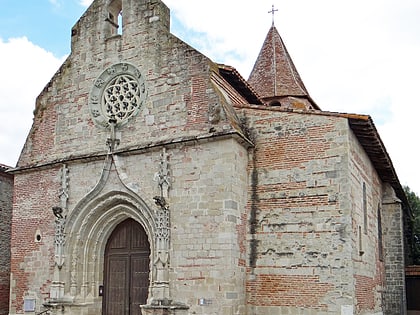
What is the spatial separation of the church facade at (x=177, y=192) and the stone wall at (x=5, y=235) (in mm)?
2896

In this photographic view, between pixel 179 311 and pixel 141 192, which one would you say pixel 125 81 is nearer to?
pixel 141 192

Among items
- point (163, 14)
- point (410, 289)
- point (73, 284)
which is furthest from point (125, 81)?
point (410, 289)

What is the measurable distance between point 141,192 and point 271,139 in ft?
10.7

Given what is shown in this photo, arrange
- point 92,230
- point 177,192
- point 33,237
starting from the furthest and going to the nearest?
point 33,237 < point 92,230 < point 177,192

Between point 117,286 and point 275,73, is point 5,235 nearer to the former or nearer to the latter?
point 117,286

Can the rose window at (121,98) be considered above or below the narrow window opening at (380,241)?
above

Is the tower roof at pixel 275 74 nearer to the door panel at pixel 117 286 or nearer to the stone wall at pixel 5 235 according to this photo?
the stone wall at pixel 5 235

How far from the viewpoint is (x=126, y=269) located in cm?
1358

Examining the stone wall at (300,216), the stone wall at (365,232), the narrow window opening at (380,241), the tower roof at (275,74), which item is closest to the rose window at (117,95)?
the stone wall at (300,216)

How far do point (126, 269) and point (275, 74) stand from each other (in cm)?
1235

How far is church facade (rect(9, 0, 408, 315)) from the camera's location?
38.1ft

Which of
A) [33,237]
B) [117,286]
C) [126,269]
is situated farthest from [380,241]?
[33,237]

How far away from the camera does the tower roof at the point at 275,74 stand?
22375 mm

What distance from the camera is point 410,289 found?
60.8ft
